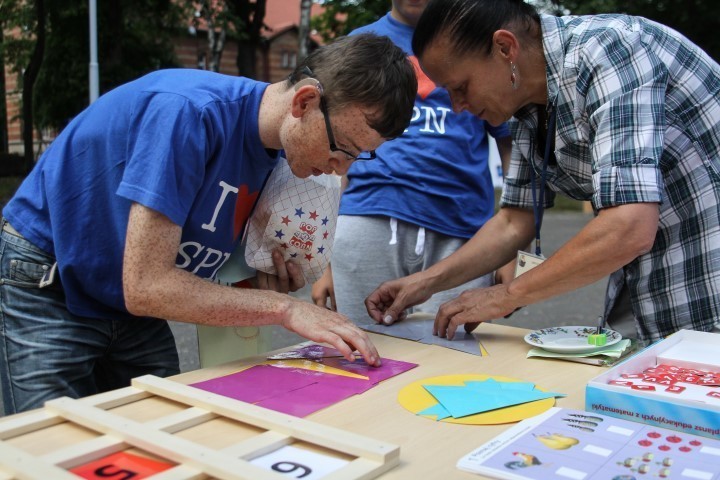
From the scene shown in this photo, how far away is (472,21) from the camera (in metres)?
1.59

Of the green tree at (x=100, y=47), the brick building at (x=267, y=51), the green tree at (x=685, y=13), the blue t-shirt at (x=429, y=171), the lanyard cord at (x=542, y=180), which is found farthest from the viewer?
the brick building at (x=267, y=51)

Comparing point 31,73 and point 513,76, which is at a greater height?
point 31,73

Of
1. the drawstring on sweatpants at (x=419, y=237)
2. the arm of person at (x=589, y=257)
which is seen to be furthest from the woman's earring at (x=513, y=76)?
the drawstring on sweatpants at (x=419, y=237)

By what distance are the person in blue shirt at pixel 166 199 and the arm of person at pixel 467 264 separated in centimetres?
48

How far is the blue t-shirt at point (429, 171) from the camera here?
2.35 meters

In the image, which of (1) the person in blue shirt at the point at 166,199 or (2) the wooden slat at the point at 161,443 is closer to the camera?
(2) the wooden slat at the point at 161,443

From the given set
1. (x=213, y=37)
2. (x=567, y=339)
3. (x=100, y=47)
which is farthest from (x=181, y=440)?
(x=100, y=47)

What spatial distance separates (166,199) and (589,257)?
84 centimetres

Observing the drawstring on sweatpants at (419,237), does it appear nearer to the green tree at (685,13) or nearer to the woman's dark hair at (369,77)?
the woman's dark hair at (369,77)

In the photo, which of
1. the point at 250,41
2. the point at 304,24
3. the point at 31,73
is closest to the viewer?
the point at 304,24

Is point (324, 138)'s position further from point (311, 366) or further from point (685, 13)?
point (685, 13)

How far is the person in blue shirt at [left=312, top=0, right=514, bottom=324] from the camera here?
7.71 ft

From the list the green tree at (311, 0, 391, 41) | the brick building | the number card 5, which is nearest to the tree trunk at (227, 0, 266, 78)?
the green tree at (311, 0, 391, 41)

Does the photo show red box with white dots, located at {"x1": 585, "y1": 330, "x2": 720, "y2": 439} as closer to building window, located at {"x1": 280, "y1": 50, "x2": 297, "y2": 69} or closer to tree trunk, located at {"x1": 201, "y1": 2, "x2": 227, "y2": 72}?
tree trunk, located at {"x1": 201, "y1": 2, "x2": 227, "y2": 72}
